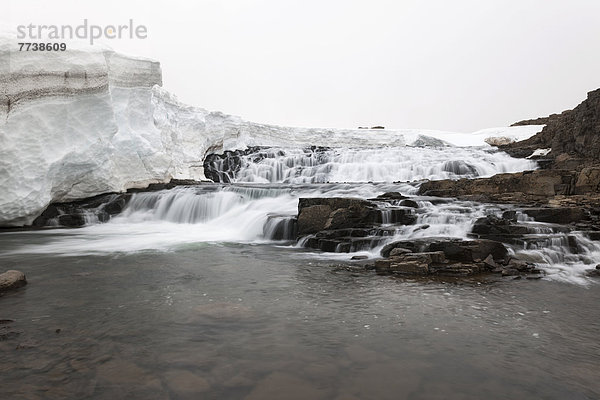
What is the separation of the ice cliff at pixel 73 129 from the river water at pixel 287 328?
120 inches

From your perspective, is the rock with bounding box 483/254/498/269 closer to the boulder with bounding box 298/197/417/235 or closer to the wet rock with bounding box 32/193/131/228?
the boulder with bounding box 298/197/417/235

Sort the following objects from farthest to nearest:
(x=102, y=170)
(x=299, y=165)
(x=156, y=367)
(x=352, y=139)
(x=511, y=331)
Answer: (x=352, y=139) < (x=299, y=165) < (x=102, y=170) < (x=511, y=331) < (x=156, y=367)

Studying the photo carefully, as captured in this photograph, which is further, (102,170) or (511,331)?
(102,170)

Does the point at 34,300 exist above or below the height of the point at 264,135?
below

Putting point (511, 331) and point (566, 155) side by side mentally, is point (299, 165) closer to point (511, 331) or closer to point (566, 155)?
point (566, 155)

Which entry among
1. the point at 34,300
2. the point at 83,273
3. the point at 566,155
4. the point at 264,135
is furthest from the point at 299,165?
the point at 34,300

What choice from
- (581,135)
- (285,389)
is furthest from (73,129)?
(581,135)

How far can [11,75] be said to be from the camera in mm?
8328

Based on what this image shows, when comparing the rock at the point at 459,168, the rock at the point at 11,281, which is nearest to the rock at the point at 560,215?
the rock at the point at 11,281

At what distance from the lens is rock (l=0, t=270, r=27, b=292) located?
3.61 m

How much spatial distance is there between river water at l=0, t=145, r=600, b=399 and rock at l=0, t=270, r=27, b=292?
0.33ft

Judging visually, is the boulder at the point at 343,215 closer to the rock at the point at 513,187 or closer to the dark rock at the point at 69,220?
the rock at the point at 513,187

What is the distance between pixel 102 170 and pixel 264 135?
1135 cm

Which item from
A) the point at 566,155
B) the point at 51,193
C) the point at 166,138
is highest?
the point at 166,138
